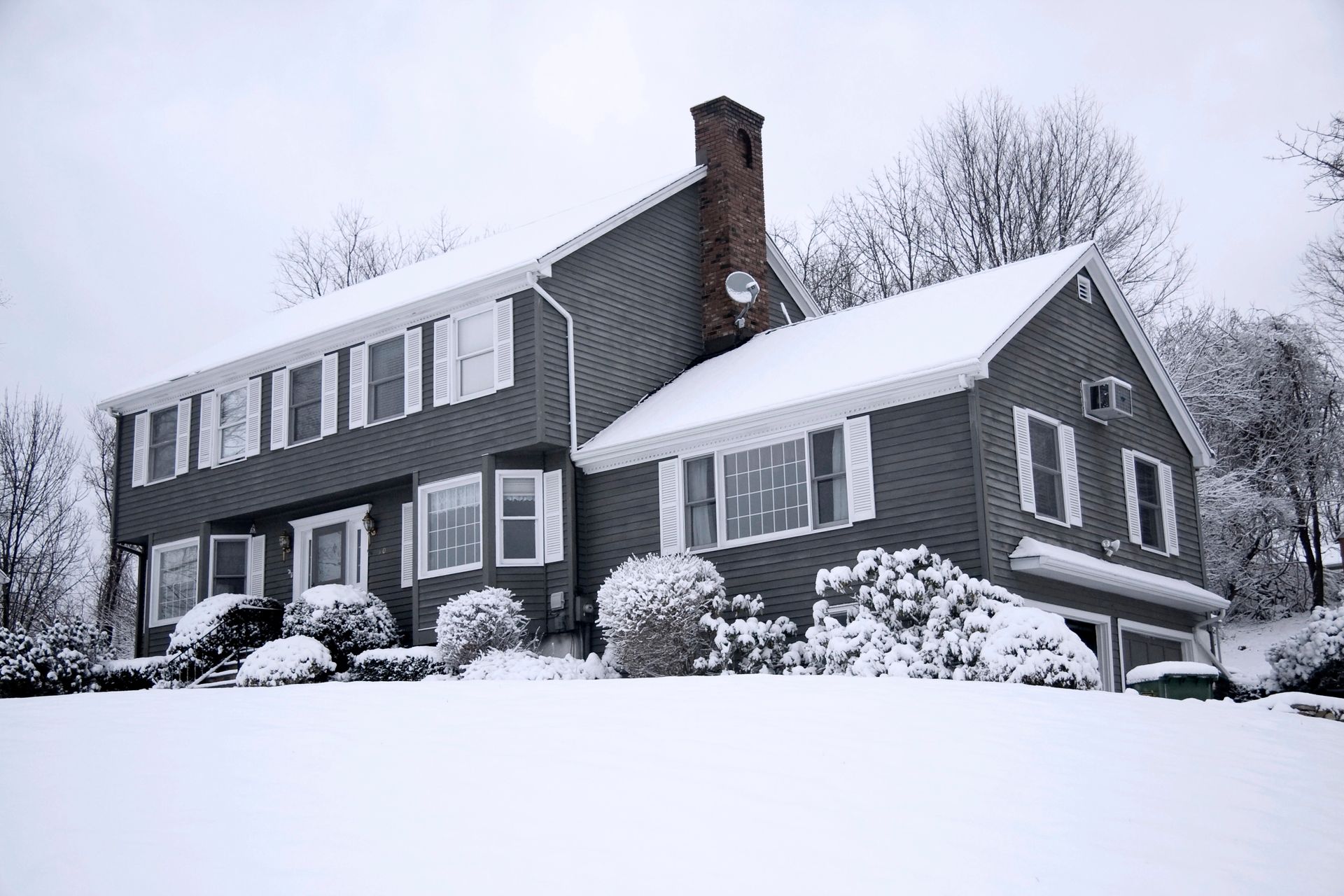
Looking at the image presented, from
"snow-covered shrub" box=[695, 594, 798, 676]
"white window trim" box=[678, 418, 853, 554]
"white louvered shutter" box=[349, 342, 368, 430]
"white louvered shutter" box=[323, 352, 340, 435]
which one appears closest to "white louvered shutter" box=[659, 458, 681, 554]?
"white window trim" box=[678, 418, 853, 554]

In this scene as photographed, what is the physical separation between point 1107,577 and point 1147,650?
8.30ft

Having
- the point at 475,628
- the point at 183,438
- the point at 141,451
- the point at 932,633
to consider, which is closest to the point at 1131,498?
the point at 932,633

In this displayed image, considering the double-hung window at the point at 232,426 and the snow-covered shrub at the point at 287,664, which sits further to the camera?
the double-hung window at the point at 232,426

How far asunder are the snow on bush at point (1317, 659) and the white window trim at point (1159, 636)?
1912 millimetres

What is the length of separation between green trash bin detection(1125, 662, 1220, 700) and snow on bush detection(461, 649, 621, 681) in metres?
6.73

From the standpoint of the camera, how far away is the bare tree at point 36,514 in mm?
37844

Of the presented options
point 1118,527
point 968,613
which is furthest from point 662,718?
point 1118,527

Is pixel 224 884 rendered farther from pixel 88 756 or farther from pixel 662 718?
pixel 662 718

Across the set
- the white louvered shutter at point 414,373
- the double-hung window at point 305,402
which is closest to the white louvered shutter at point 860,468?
the white louvered shutter at point 414,373

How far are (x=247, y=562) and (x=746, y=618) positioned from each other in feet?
34.1

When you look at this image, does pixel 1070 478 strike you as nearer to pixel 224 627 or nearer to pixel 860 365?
pixel 860 365

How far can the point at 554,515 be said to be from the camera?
20.0m

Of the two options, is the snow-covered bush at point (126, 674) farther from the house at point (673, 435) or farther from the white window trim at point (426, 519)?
the white window trim at point (426, 519)

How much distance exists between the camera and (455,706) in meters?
12.2
